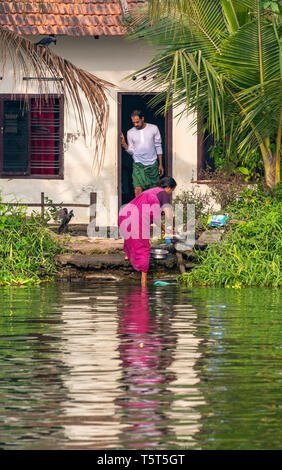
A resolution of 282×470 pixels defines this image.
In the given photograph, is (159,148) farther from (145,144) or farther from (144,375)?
(144,375)

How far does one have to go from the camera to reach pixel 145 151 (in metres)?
19.3

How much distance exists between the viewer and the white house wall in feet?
65.2

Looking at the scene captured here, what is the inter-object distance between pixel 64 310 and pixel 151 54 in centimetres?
833

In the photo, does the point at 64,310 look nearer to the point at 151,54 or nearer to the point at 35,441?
the point at 35,441

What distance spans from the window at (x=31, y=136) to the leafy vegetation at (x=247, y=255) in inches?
169

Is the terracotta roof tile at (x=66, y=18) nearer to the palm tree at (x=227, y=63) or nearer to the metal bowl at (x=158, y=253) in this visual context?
the palm tree at (x=227, y=63)

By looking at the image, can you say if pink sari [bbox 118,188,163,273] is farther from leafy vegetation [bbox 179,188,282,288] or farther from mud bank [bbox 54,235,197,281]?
mud bank [bbox 54,235,197,281]

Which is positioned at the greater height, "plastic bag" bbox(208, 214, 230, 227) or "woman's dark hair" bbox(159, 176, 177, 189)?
"woman's dark hair" bbox(159, 176, 177, 189)

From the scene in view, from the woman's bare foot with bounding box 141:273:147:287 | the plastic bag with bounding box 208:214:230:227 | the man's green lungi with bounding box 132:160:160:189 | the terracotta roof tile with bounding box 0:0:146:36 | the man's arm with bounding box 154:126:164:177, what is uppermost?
the terracotta roof tile with bounding box 0:0:146:36

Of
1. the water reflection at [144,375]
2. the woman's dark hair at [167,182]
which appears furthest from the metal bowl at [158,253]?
the water reflection at [144,375]

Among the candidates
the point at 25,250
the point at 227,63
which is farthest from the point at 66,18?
the point at 25,250

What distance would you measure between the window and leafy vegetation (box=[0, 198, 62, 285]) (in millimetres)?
2970

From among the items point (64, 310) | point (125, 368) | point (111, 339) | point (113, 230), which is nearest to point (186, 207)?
point (113, 230)

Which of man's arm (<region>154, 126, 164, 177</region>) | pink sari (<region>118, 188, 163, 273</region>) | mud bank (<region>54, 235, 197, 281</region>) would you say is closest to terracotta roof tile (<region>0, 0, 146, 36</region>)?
man's arm (<region>154, 126, 164, 177</region>)
